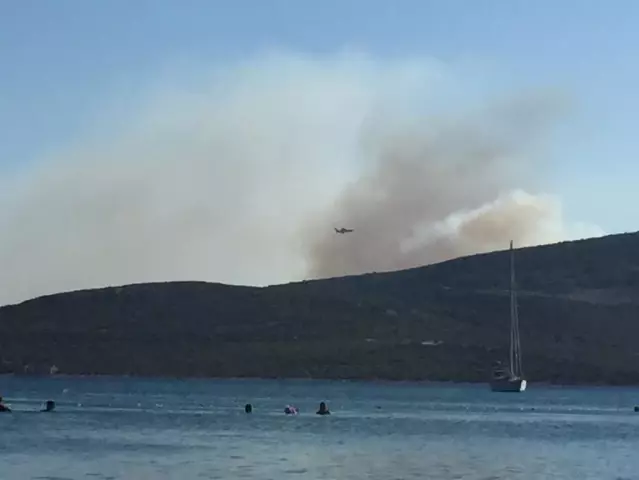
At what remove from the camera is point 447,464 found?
72.9 metres

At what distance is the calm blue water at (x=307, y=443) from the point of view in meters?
66.7

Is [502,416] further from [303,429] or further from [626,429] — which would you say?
[303,429]

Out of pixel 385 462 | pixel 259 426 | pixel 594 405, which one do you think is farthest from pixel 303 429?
pixel 594 405

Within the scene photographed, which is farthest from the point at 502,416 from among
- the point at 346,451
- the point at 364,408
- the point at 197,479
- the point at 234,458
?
the point at 197,479

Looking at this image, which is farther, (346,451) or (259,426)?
(259,426)

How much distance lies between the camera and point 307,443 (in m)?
85.8

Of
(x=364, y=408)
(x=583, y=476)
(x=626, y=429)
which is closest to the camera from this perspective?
(x=583, y=476)

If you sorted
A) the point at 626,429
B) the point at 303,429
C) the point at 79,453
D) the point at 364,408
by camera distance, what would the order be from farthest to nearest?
the point at 364,408
the point at 626,429
the point at 303,429
the point at 79,453

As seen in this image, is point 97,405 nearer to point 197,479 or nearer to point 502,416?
point 502,416

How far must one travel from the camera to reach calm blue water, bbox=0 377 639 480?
6669cm

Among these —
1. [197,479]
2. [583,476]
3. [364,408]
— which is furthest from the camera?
[364,408]

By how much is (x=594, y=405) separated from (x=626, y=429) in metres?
61.4

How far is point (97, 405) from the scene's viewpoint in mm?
140875

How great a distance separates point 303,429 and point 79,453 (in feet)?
96.0
